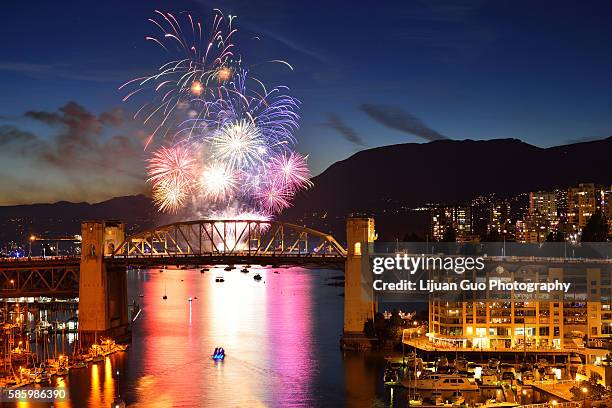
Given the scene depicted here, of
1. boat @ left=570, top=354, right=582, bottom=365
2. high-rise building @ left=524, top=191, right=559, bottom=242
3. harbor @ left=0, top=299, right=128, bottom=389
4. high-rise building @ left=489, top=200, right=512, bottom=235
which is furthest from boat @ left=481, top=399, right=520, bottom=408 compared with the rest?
high-rise building @ left=489, top=200, right=512, bottom=235

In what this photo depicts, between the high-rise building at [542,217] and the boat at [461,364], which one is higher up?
the high-rise building at [542,217]

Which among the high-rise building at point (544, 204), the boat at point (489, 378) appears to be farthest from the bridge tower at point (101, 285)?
the high-rise building at point (544, 204)

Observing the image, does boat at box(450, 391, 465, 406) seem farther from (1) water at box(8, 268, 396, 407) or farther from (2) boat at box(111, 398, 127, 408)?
(2) boat at box(111, 398, 127, 408)

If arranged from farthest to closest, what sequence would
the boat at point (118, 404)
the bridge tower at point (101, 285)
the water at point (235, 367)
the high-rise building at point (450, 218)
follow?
the high-rise building at point (450, 218) < the bridge tower at point (101, 285) < the water at point (235, 367) < the boat at point (118, 404)

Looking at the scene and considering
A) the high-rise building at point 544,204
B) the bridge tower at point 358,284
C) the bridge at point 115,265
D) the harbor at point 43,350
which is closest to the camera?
the harbor at point 43,350

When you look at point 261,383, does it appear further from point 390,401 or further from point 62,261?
point 62,261

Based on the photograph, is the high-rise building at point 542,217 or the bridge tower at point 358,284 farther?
the high-rise building at point 542,217

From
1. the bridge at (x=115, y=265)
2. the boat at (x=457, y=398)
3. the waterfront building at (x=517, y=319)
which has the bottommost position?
the boat at (x=457, y=398)

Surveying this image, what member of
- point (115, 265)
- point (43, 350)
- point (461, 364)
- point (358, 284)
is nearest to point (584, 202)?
point (358, 284)

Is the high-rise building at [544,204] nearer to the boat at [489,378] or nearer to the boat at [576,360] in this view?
the boat at [576,360]
